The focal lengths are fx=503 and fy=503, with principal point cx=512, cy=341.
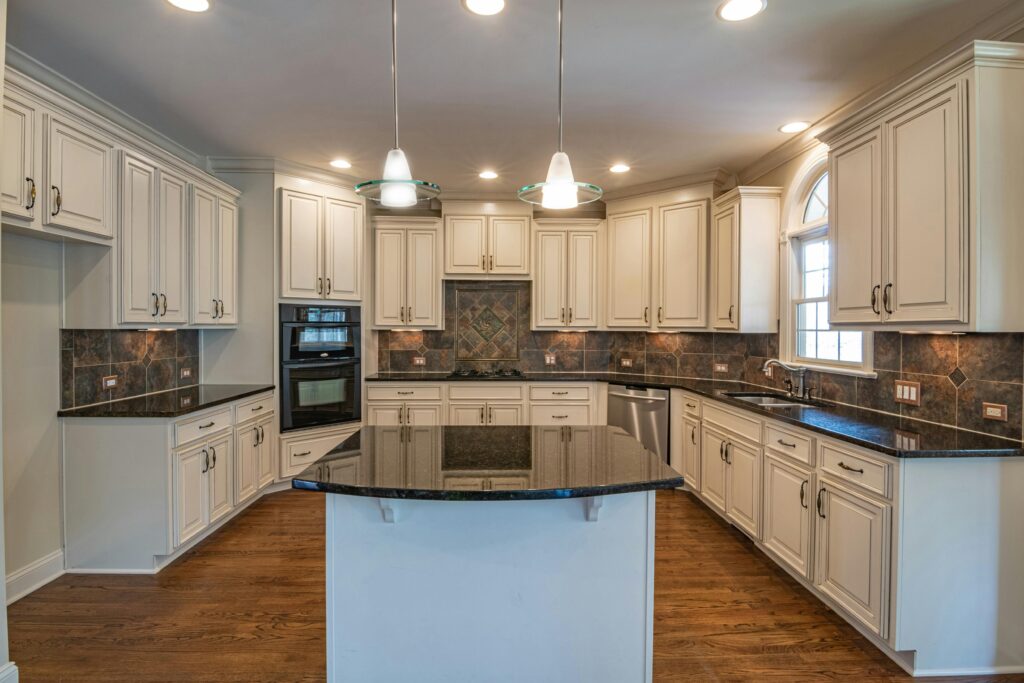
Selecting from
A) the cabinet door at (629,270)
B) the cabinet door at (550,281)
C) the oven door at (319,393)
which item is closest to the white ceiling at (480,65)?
the cabinet door at (629,270)

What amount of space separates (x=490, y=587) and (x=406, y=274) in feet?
11.4

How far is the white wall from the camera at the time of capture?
A: 2465mm

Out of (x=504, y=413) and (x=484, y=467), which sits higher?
(x=484, y=467)

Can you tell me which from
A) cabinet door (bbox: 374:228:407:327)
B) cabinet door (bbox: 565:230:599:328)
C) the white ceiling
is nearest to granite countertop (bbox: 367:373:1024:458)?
cabinet door (bbox: 565:230:599:328)

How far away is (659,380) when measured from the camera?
181 inches

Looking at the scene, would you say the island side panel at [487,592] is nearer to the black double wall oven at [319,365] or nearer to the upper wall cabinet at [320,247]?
the black double wall oven at [319,365]

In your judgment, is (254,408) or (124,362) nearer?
(124,362)

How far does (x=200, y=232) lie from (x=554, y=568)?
3.24 metres

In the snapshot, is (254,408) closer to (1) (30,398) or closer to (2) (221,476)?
(2) (221,476)

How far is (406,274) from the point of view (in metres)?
4.75

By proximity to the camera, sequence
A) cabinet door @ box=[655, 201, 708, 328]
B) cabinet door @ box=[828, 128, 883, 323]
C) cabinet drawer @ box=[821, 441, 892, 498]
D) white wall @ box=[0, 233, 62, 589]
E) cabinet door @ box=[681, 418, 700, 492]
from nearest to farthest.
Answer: cabinet drawer @ box=[821, 441, 892, 498] → cabinet door @ box=[828, 128, 883, 323] → white wall @ box=[0, 233, 62, 589] → cabinet door @ box=[681, 418, 700, 492] → cabinet door @ box=[655, 201, 708, 328]

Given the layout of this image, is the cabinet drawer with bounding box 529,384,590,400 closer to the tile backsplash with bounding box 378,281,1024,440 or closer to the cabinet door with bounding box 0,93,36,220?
the tile backsplash with bounding box 378,281,1024,440

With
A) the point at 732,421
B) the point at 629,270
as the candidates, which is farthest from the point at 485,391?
the point at 732,421

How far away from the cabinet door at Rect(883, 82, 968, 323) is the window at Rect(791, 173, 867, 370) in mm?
932
